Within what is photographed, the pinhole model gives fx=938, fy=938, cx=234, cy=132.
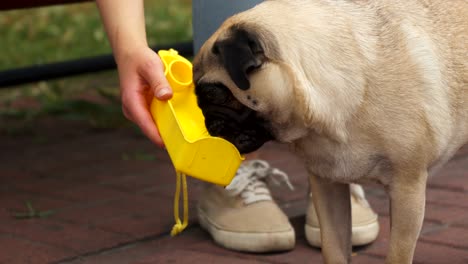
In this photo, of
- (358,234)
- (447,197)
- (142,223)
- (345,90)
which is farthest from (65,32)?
(345,90)

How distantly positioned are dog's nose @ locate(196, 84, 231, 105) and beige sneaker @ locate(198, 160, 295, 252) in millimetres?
844

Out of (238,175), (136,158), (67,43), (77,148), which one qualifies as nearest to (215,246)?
(238,175)

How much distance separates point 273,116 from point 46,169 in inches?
81.8

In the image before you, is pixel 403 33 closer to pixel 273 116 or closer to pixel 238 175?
pixel 273 116

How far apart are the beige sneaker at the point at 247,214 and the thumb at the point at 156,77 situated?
81 centimetres

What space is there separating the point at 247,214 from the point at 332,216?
582 mm

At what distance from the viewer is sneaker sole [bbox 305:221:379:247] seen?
3.22m

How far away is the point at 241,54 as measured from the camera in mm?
2338

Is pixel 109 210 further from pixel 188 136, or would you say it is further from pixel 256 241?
pixel 188 136

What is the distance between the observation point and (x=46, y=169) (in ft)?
14.1

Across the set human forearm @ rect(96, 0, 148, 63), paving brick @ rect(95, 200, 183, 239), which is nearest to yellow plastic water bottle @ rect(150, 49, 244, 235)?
human forearm @ rect(96, 0, 148, 63)

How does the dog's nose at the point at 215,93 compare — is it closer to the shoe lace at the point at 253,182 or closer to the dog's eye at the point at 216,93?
the dog's eye at the point at 216,93

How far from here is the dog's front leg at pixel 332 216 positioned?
280 centimetres

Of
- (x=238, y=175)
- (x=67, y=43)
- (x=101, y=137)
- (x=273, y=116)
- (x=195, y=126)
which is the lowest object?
(x=67, y=43)
